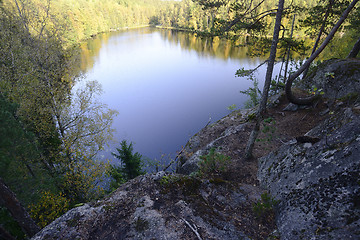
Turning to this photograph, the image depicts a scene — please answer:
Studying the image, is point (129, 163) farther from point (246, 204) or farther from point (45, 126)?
point (246, 204)

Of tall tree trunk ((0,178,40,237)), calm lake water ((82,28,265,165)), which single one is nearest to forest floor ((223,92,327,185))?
calm lake water ((82,28,265,165))

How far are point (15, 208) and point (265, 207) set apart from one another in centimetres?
907

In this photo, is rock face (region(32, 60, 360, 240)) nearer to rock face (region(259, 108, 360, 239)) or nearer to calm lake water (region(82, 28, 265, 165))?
rock face (region(259, 108, 360, 239))

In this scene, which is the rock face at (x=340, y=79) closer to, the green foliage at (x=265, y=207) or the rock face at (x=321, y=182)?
the rock face at (x=321, y=182)

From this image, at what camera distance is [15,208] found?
7160mm

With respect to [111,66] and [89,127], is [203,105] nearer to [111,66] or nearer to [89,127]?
[89,127]

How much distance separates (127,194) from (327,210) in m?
5.10

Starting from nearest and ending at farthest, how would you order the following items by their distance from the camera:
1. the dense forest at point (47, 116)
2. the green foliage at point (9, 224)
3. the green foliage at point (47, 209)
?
the green foliage at point (9, 224), the dense forest at point (47, 116), the green foliage at point (47, 209)

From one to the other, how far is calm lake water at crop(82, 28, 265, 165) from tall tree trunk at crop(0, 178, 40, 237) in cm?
1418

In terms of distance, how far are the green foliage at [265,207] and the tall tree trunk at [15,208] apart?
8547 mm

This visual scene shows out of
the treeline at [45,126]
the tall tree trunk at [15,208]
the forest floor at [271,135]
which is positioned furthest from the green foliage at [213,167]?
the treeline at [45,126]

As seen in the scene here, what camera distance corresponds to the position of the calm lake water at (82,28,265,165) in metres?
25.7

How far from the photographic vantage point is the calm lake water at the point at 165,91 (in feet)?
84.3

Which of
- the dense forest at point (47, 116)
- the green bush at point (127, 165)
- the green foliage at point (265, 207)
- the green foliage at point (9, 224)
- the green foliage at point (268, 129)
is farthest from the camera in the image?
the green bush at point (127, 165)
